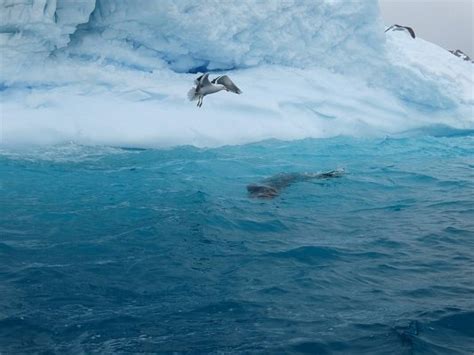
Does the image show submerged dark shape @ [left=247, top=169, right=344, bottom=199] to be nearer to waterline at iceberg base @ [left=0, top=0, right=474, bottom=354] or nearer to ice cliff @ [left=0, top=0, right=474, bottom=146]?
waterline at iceberg base @ [left=0, top=0, right=474, bottom=354]

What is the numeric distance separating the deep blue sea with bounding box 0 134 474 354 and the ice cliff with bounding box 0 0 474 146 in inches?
46.9

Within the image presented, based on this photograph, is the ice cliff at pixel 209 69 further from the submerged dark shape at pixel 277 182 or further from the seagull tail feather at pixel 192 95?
the submerged dark shape at pixel 277 182

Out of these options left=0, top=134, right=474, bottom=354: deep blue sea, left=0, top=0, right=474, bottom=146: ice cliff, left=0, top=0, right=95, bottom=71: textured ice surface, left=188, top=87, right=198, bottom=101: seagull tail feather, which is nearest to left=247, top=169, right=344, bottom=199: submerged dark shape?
left=0, top=134, right=474, bottom=354: deep blue sea

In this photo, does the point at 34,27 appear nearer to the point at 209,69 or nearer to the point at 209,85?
the point at 209,85

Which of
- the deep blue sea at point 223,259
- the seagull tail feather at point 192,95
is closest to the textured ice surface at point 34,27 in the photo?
the deep blue sea at point 223,259

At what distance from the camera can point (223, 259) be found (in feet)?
16.0

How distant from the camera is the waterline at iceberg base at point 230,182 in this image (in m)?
3.67

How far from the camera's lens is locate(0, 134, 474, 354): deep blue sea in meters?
3.46

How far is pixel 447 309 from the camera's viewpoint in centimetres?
384

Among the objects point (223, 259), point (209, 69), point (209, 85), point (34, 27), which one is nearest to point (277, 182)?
point (209, 85)

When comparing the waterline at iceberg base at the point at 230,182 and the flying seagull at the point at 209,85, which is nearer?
the waterline at iceberg base at the point at 230,182

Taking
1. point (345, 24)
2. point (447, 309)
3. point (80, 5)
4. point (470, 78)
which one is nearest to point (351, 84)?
point (345, 24)

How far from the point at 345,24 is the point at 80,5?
5.69 m

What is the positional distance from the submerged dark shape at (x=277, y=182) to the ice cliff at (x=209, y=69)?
2.59 metres
